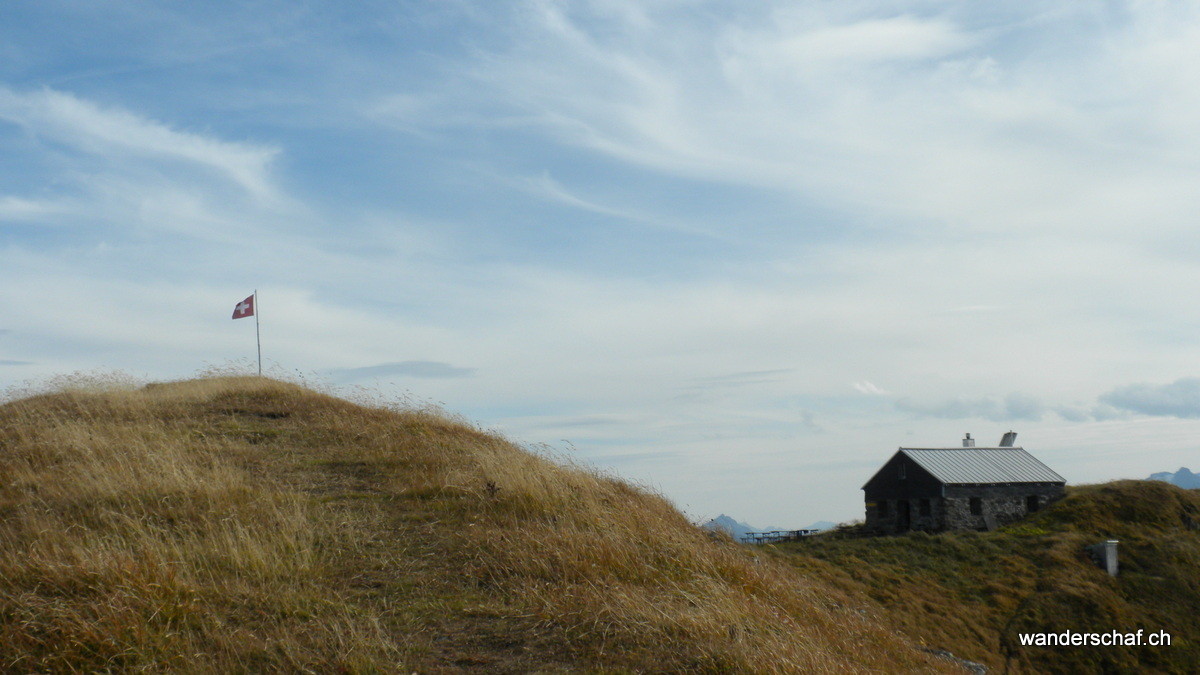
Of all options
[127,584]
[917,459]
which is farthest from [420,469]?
[917,459]

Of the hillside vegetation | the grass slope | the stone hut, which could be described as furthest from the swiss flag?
the stone hut

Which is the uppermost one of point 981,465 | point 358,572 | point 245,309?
point 245,309

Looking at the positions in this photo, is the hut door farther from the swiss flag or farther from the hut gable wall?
the swiss flag

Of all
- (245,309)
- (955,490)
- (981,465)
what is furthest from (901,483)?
(245,309)

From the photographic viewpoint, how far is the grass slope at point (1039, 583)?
23.4 meters

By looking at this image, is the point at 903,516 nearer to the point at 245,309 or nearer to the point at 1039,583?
the point at 1039,583

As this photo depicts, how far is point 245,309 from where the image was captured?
2292 centimetres

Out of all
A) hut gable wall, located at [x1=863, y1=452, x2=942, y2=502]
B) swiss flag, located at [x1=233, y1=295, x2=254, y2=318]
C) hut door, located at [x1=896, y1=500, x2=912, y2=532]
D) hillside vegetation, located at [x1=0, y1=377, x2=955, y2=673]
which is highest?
swiss flag, located at [x1=233, y1=295, x2=254, y2=318]

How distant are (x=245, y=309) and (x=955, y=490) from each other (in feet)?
117

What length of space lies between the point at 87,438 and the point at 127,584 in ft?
24.7

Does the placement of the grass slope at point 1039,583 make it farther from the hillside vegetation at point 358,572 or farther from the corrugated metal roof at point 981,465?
the hillside vegetation at point 358,572

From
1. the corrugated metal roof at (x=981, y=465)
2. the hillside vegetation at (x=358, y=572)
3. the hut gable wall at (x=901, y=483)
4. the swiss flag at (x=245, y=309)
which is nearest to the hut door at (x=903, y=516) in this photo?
the hut gable wall at (x=901, y=483)

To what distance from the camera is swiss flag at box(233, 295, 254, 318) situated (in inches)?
901

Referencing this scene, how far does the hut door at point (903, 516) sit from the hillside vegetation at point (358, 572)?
1316 inches
